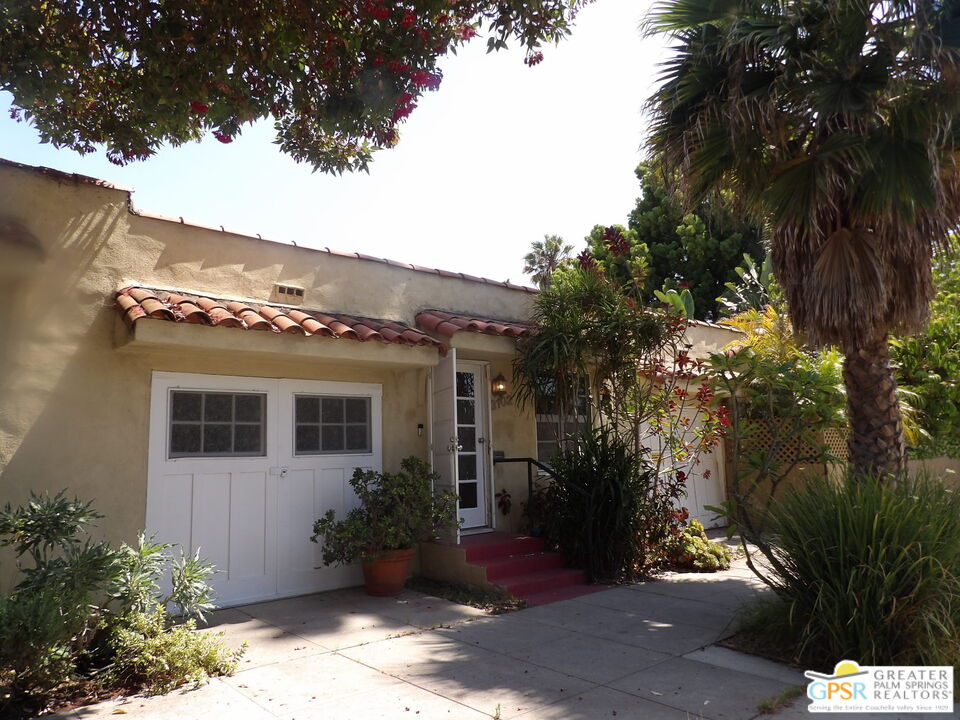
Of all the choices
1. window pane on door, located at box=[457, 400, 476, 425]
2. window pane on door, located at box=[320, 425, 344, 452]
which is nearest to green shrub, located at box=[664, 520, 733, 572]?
window pane on door, located at box=[457, 400, 476, 425]

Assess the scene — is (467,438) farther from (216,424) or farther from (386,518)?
(216,424)

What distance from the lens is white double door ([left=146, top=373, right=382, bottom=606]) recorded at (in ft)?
21.5

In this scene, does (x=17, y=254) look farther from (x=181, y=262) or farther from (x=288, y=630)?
(x=288, y=630)

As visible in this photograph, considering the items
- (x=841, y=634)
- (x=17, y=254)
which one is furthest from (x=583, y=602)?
(x=17, y=254)

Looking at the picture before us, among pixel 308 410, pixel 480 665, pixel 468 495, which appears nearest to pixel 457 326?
pixel 308 410

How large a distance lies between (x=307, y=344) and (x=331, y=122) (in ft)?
7.28

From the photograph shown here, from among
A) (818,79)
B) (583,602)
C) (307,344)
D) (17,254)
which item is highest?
(818,79)

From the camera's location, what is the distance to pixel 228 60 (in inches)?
222

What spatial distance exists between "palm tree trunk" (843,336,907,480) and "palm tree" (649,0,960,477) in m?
0.01

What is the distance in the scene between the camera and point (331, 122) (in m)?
6.07

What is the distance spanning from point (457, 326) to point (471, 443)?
1.76 m

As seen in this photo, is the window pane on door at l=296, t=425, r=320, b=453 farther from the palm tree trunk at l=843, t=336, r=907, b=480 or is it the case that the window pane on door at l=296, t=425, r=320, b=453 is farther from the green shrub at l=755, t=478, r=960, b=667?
the palm tree trunk at l=843, t=336, r=907, b=480

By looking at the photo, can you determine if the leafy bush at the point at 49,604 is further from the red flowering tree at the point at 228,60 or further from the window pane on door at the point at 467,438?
the window pane on door at the point at 467,438

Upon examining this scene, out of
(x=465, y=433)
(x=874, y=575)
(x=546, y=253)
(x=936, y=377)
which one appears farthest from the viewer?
(x=546, y=253)
